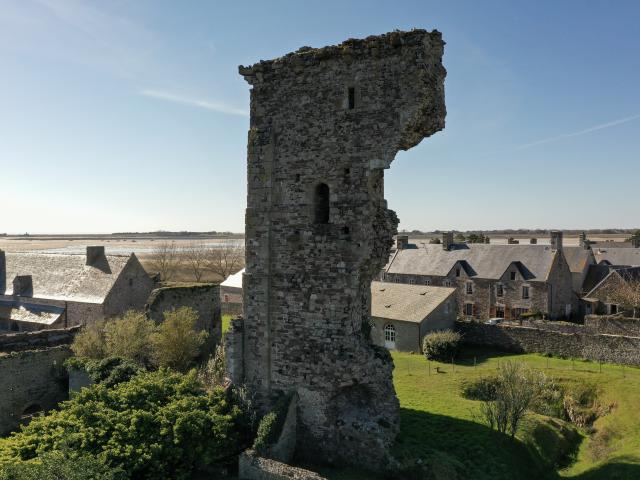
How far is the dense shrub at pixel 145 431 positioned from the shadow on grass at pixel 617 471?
979cm

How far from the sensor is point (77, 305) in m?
28.4

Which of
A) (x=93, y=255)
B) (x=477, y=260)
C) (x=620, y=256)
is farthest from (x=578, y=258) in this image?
(x=93, y=255)

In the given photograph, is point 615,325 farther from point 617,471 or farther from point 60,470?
point 60,470

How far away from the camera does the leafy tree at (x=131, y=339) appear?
18.9 metres

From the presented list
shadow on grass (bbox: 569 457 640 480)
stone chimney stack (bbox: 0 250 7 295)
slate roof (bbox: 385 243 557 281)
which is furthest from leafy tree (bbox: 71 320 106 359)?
slate roof (bbox: 385 243 557 281)

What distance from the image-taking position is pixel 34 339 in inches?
828

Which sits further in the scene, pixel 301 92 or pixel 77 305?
pixel 77 305

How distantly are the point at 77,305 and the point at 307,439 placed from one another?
2138 cm

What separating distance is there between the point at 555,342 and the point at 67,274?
1232 inches

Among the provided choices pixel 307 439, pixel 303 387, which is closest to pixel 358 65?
pixel 303 387

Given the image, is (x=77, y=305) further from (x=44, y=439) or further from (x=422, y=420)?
(x=422, y=420)

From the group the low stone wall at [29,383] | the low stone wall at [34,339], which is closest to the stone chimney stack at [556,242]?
the low stone wall at [34,339]

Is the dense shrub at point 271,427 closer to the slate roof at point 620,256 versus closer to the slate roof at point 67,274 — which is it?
the slate roof at point 67,274

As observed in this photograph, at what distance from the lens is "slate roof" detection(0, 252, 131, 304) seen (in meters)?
28.9
